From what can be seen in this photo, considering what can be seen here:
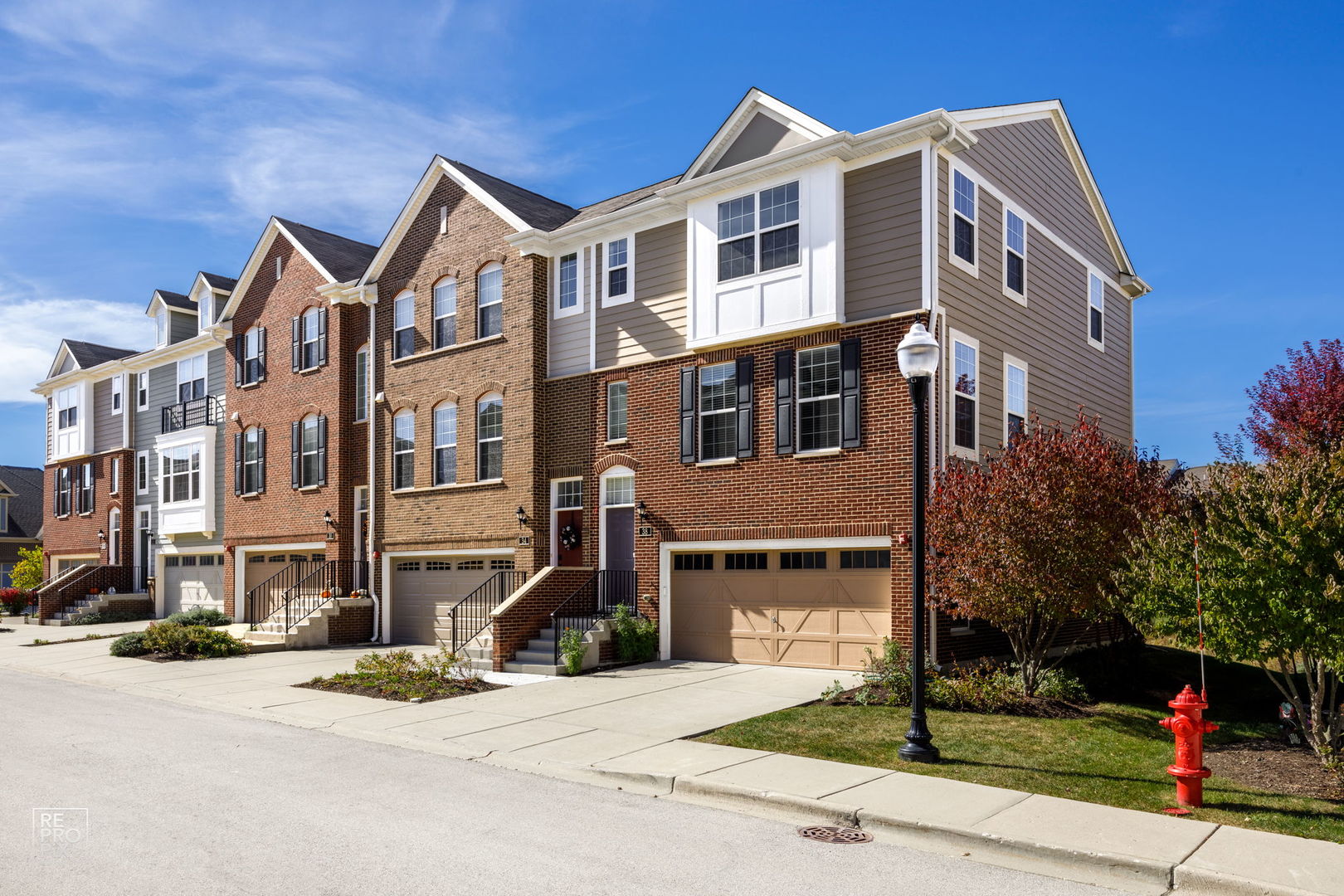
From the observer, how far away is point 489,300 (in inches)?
894

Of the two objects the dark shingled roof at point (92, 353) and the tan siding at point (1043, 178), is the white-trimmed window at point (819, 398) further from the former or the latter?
the dark shingled roof at point (92, 353)

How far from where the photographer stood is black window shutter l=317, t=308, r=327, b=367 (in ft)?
87.9

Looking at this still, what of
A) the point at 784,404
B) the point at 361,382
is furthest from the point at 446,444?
the point at 784,404

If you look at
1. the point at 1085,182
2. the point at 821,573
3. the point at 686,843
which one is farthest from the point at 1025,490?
the point at 1085,182

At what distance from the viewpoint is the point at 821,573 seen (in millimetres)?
17016

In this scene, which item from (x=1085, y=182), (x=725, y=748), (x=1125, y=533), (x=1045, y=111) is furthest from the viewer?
(x=1085, y=182)

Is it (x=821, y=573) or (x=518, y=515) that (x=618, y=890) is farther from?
(x=518, y=515)

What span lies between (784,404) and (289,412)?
16.0 m

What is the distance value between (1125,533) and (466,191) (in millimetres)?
16182

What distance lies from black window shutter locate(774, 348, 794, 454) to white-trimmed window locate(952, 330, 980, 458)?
2598mm

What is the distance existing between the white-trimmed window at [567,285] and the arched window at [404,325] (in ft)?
14.9

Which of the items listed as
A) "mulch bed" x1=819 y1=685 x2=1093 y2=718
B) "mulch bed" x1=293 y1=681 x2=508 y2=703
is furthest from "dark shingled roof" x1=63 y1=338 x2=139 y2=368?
"mulch bed" x1=819 y1=685 x2=1093 y2=718

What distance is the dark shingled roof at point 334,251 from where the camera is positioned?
2740cm

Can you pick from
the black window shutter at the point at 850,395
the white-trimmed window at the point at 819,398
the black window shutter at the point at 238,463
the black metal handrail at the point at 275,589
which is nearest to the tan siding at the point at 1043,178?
the black window shutter at the point at 850,395
